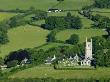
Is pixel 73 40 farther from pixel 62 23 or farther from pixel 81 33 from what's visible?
pixel 62 23

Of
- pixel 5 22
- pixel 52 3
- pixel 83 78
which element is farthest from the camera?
pixel 52 3

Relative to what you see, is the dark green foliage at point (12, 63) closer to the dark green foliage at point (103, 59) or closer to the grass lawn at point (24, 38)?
the grass lawn at point (24, 38)

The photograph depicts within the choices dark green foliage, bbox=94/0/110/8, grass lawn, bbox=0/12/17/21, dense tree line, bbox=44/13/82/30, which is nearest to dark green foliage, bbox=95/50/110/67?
dense tree line, bbox=44/13/82/30

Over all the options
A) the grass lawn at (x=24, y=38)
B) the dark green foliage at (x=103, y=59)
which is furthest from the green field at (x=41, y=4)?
the dark green foliage at (x=103, y=59)

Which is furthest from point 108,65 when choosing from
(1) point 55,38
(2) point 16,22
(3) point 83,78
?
(2) point 16,22

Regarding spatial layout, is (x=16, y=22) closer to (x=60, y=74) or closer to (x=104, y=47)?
(x=104, y=47)

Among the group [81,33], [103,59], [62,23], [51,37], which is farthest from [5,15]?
[103,59]

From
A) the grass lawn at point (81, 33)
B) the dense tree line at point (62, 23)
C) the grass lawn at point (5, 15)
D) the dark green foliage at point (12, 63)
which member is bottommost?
the dark green foliage at point (12, 63)
